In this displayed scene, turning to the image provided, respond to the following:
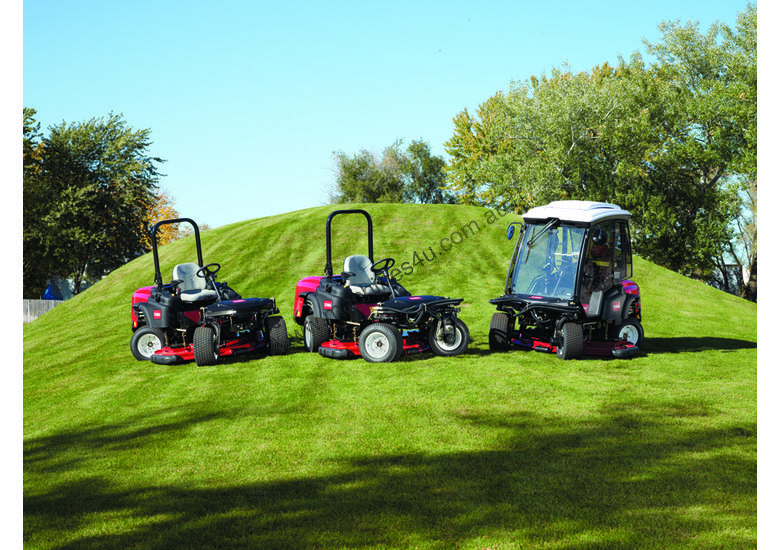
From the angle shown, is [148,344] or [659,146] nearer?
[148,344]

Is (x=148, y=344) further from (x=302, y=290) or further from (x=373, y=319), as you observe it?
(x=373, y=319)

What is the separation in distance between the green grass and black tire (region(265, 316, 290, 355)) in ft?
0.84

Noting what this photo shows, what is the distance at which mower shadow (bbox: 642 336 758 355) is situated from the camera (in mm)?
13367

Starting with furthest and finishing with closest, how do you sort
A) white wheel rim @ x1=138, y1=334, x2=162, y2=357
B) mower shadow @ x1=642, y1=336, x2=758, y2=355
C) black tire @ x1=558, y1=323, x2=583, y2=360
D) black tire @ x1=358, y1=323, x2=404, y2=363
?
mower shadow @ x1=642, y1=336, x2=758, y2=355, white wheel rim @ x1=138, y1=334, x2=162, y2=357, black tire @ x1=558, y1=323, x2=583, y2=360, black tire @ x1=358, y1=323, x2=404, y2=363

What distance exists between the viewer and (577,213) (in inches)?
475

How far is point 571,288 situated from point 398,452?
6.38 meters

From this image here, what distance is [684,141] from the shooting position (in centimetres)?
3575

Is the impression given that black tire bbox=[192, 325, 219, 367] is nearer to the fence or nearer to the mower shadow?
the mower shadow

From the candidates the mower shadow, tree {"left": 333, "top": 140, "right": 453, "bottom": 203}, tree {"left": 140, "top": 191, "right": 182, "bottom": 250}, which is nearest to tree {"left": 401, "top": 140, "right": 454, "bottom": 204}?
tree {"left": 333, "top": 140, "right": 453, "bottom": 203}

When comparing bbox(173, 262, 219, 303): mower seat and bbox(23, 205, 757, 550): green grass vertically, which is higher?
bbox(173, 262, 219, 303): mower seat

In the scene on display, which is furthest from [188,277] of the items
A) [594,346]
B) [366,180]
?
[366,180]

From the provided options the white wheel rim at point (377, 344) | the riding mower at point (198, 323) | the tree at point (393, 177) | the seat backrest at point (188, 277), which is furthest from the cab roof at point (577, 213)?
the tree at point (393, 177)
